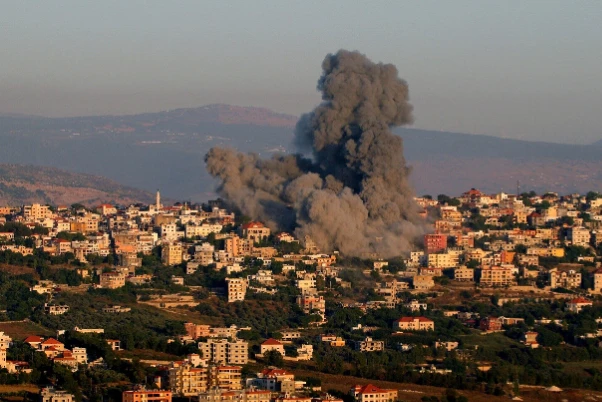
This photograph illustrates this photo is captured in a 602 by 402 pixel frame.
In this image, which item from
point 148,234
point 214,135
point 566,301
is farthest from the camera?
point 214,135

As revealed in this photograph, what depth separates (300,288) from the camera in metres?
74.2

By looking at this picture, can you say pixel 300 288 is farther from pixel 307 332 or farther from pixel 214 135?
pixel 214 135

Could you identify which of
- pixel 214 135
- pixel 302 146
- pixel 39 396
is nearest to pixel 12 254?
pixel 302 146

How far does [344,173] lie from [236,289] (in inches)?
401

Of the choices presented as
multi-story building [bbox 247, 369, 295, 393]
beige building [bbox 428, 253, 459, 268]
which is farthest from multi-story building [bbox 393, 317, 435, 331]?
multi-story building [bbox 247, 369, 295, 393]

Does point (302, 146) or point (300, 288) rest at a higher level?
point (302, 146)

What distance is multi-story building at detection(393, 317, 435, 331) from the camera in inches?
2657

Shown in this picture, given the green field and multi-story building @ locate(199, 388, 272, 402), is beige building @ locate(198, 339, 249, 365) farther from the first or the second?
the green field

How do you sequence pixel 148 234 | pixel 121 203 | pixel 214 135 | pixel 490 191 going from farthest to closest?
pixel 214 135, pixel 490 191, pixel 121 203, pixel 148 234

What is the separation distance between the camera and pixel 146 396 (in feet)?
156

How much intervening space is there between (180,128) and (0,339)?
127608 millimetres

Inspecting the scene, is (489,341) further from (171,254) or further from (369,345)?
(171,254)

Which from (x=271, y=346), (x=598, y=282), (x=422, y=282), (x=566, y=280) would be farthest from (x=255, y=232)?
(x=271, y=346)

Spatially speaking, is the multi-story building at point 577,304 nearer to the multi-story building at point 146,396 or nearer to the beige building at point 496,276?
the beige building at point 496,276
